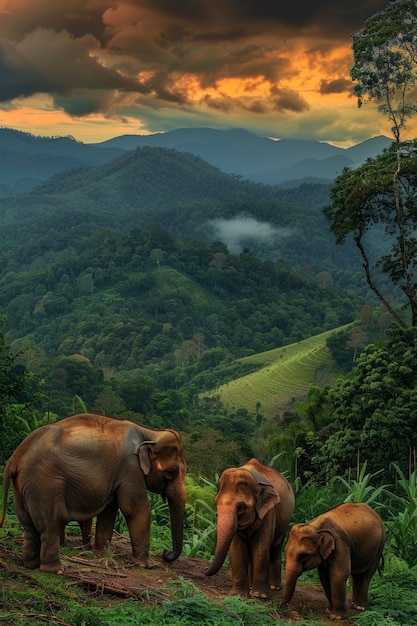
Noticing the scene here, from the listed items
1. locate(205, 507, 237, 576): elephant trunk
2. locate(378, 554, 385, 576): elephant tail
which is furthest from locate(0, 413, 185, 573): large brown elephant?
locate(378, 554, 385, 576): elephant tail

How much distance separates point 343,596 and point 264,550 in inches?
32.1

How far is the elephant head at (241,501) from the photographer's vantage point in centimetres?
660

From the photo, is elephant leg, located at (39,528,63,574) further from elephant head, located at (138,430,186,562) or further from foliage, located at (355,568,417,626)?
foliage, located at (355,568,417,626)

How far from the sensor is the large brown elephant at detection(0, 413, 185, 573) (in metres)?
6.30

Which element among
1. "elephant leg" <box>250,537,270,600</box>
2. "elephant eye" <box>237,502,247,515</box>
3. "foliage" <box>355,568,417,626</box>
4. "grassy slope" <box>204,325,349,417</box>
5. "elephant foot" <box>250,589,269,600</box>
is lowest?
"grassy slope" <box>204,325,349,417</box>

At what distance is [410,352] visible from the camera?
53.6ft

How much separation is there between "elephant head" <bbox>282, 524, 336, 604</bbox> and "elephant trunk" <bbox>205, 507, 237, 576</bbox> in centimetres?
53

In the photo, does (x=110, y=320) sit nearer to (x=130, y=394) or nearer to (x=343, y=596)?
(x=130, y=394)

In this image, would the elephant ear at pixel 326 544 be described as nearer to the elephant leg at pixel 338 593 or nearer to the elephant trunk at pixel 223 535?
the elephant leg at pixel 338 593

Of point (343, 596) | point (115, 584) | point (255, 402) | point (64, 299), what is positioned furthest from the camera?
point (64, 299)

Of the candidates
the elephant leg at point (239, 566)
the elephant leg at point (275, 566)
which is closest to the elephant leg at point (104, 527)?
the elephant leg at point (239, 566)

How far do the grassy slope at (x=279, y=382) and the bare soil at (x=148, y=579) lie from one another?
7005 centimetres

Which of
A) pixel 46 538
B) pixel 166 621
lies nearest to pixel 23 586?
pixel 46 538

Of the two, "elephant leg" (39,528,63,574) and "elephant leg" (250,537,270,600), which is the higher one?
"elephant leg" (39,528,63,574)
